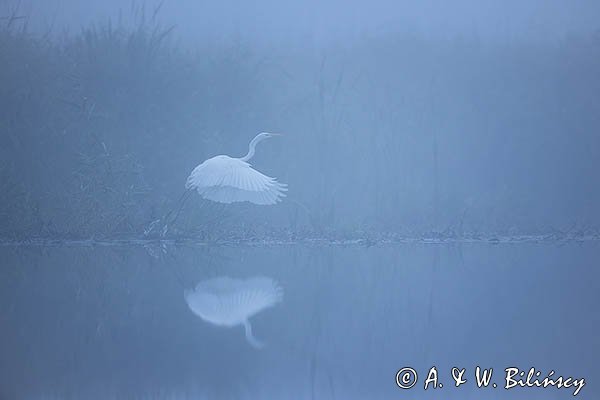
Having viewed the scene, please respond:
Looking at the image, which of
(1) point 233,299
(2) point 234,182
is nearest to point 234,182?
(2) point 234,182

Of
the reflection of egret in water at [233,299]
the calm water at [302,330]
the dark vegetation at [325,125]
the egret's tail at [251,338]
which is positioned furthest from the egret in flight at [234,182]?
the egret's tail at [251,338]

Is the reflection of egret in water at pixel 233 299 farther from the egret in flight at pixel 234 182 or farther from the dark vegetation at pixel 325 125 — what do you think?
the dark vegetation at pixel 325 125

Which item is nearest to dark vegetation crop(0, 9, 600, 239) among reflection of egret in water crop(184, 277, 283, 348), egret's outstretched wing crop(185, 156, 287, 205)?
egret's outstretched wing crop(185, 156, 287, 205)

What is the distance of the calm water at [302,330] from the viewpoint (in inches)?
96.0

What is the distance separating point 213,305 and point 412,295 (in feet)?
2.92

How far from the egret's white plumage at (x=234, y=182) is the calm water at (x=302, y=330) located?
25.4 inches

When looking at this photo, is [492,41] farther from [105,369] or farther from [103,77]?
[105,369]

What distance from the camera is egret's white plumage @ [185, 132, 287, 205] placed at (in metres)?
5.77

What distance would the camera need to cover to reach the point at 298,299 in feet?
12.7

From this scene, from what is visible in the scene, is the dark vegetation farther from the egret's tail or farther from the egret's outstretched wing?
the egret's tail

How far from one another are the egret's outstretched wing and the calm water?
65 centimetres

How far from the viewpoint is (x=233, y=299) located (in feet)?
12.6

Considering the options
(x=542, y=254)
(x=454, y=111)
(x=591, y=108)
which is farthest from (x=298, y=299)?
(x=591, y=108)

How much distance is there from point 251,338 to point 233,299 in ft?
2.79
